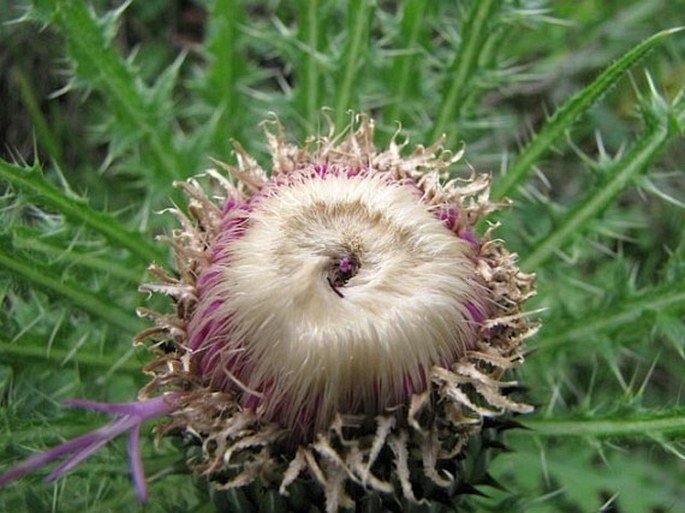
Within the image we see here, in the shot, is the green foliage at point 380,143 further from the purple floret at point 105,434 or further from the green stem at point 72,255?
the purple floret at point 105,434

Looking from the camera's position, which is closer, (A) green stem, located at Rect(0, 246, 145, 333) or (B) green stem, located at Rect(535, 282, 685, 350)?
(A) green stem, located at Rect(0, 246, 145, 333)

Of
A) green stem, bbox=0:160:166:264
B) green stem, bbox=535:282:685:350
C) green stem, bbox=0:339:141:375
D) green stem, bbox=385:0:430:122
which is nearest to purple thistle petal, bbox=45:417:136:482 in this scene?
green stem, bbox=0:339:141:375

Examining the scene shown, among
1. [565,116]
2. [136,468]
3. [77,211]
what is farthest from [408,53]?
[136,468]

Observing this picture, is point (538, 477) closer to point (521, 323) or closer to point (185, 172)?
point (521, 323)

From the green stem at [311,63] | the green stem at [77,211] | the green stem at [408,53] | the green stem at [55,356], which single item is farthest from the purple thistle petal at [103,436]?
the green stem at [408,53]

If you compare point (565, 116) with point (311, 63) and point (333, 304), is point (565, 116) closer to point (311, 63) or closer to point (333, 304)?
point (311, 63)

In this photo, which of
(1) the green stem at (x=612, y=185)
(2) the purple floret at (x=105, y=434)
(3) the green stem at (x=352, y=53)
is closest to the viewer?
(2) the purple floret at (x=105, y=434)

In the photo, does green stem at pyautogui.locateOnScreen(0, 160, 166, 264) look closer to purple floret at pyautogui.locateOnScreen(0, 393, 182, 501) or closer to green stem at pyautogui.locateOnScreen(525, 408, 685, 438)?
purple floret at pyautogui.locateOnScreen(0, 393, 182, 501)
